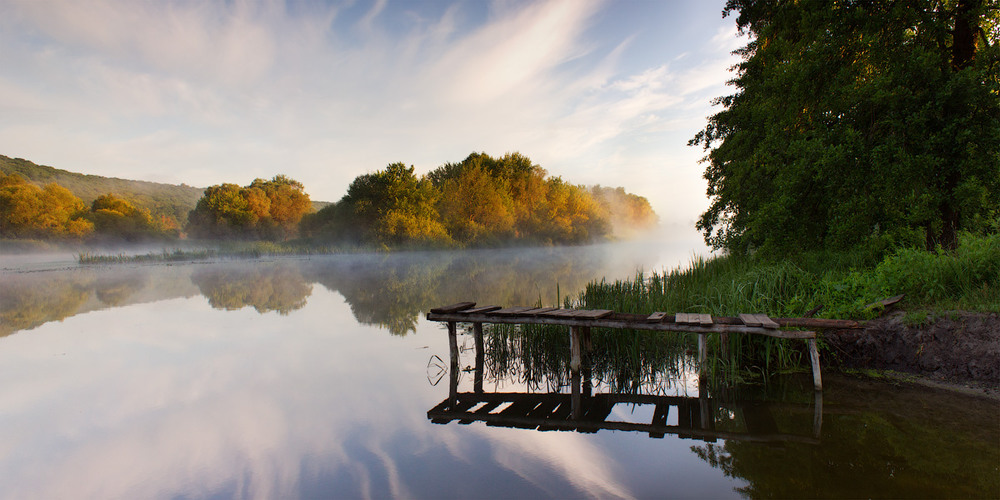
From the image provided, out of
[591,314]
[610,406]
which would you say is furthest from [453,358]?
[610,406]

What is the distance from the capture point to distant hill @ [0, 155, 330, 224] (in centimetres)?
5083

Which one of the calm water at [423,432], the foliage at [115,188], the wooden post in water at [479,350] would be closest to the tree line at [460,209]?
the foliage at [115,188]

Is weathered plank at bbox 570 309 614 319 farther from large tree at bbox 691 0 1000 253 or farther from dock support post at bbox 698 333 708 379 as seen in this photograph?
large tree at bbox 691 0 1000 253

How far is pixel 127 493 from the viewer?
12.3 feet

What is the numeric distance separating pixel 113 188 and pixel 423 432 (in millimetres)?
82207

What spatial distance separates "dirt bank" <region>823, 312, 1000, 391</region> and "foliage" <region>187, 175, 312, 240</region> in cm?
5613

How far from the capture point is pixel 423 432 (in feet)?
15.7

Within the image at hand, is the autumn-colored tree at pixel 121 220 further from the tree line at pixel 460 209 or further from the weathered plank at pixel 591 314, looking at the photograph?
the weathered plank at pixel 591 314

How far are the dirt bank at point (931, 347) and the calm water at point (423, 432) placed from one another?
47 cm

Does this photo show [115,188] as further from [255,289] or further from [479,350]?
[479,350]

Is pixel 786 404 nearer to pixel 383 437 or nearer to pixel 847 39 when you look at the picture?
pixel 383 437

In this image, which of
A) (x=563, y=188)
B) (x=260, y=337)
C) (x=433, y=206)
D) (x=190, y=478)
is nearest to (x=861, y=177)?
(x=190, y=478)

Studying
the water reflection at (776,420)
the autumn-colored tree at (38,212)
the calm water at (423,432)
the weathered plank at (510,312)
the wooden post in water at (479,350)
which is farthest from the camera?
the autumn-colored tree at (38,212)

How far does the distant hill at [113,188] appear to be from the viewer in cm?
5083
